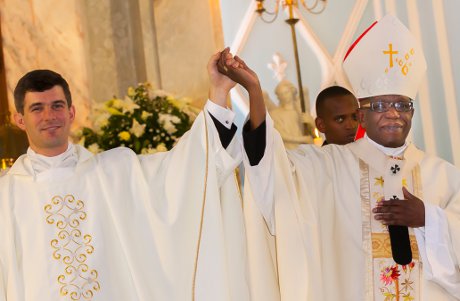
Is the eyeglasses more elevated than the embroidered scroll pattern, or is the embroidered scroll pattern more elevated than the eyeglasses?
the eyeglasses

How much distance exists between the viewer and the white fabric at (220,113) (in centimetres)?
438

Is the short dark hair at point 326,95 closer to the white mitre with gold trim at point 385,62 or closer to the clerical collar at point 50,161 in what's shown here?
the white mitre with gold trim at point 385,62

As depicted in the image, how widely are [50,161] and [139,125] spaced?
5.03 feet

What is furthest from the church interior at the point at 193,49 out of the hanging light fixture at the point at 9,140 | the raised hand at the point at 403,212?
the raised hand at the point at 403,212

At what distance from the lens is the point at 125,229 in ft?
14.5

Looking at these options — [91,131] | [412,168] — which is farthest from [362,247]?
[91,131]

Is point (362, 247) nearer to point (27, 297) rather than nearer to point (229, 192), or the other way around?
point (229, 192)

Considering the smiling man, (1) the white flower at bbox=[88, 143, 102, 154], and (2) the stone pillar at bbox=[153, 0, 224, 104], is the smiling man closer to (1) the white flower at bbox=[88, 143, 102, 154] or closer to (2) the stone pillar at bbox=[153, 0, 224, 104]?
(1) the white flower at bbox=[88, 143, 102, 154]

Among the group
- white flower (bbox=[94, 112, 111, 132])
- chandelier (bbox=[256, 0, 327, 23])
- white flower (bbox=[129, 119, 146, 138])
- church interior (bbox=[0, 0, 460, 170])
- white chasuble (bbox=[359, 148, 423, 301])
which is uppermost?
chandelier (bbox=[256, 0, 327, 23])

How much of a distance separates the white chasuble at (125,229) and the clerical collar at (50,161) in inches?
1.0

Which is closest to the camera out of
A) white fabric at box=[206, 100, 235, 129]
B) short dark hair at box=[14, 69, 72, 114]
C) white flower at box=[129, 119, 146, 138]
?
white fabric at box=[206, 100, 235, 129]

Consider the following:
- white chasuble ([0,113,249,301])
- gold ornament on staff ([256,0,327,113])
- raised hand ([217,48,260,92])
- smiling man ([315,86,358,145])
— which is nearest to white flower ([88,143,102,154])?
smiling man ([315,86,358,145])

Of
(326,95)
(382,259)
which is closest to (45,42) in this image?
(326,95)

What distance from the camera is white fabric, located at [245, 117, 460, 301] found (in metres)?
4.51
